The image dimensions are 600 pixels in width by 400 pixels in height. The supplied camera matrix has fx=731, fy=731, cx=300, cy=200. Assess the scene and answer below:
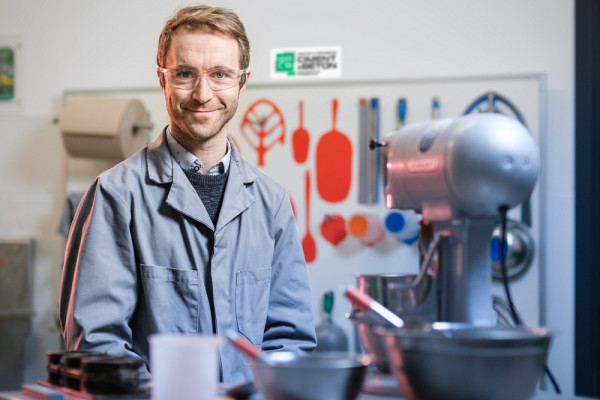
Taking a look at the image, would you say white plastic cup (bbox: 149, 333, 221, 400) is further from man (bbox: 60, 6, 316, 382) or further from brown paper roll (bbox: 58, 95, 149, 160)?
brown paper roll (bbox: 58, 95, 149, 160)

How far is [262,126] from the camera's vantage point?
326cm

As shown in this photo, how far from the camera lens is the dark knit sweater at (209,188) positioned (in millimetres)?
1653

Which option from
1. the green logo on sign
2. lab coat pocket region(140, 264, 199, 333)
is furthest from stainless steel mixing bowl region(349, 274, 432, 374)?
the green logo on sign

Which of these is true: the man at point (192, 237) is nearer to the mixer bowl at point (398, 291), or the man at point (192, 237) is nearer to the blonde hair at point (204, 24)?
the blonde hair at point (204, 24)

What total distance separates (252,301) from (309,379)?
81 cm

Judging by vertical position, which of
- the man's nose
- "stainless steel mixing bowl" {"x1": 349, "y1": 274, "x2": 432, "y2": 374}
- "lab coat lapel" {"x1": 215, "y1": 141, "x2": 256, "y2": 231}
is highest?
the man's nose

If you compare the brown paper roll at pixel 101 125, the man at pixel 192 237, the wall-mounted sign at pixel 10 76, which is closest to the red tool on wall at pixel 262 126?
the brown paper roll at pixel 101 125

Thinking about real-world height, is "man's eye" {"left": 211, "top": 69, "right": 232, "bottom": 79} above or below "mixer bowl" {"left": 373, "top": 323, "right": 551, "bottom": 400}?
above

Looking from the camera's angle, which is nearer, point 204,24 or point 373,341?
point 373,341

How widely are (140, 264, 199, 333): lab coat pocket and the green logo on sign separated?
1.93 metres

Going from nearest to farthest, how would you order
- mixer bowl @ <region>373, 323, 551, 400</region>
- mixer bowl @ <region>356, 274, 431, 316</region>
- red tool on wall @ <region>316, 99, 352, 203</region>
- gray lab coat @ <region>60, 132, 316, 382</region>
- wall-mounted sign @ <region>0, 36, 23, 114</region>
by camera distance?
1. mixer bowl @ <region>373, 323, 551, 400</region>
2. mixer bowl @ <region>356, 274, 431, 316</region>
3. gray lab coat @ <region>60, 132, 316, 382</region>
4. red tool on wall @ <region>316, 99, 352, 203</region>
5. wall-mounted sign @ <region>0, 36, 23, 114</region>

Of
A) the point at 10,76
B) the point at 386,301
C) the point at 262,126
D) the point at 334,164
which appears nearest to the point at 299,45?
the point at 262,126

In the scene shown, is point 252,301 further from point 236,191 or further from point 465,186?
point 465,186

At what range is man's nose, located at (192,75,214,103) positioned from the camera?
160cm
